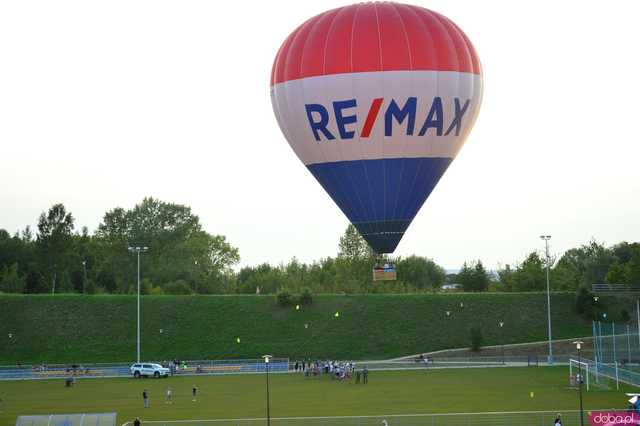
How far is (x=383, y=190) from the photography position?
41.6 m

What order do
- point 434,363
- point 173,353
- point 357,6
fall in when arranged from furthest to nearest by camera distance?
1. point 173,353
2. point 434,363
3. point 357,6

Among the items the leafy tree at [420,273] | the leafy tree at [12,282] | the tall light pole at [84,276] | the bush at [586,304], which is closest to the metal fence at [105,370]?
the bush at [586,304]

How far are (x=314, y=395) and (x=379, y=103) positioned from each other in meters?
18.6

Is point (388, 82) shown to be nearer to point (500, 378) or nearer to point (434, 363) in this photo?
point (500, 378)

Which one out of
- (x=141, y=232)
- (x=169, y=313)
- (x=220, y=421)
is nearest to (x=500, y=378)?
(x=220, y=421)

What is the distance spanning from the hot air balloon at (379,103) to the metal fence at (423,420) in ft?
26.1

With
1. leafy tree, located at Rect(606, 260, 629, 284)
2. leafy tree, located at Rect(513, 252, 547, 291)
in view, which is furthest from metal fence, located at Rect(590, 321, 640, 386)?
leafy tree, located at Rect(513, 252, 547, 291)

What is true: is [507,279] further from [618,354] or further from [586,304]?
[618,354]

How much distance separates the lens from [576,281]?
102 metres

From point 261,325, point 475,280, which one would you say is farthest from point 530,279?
point 261,325

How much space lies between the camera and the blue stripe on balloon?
4141cm

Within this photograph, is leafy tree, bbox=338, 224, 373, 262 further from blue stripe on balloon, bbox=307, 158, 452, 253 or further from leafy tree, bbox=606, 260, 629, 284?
blue stripe on balloon, bbox=307, 158, 452, 253

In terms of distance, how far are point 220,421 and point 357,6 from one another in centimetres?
1883

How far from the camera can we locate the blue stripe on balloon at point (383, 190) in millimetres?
41406
